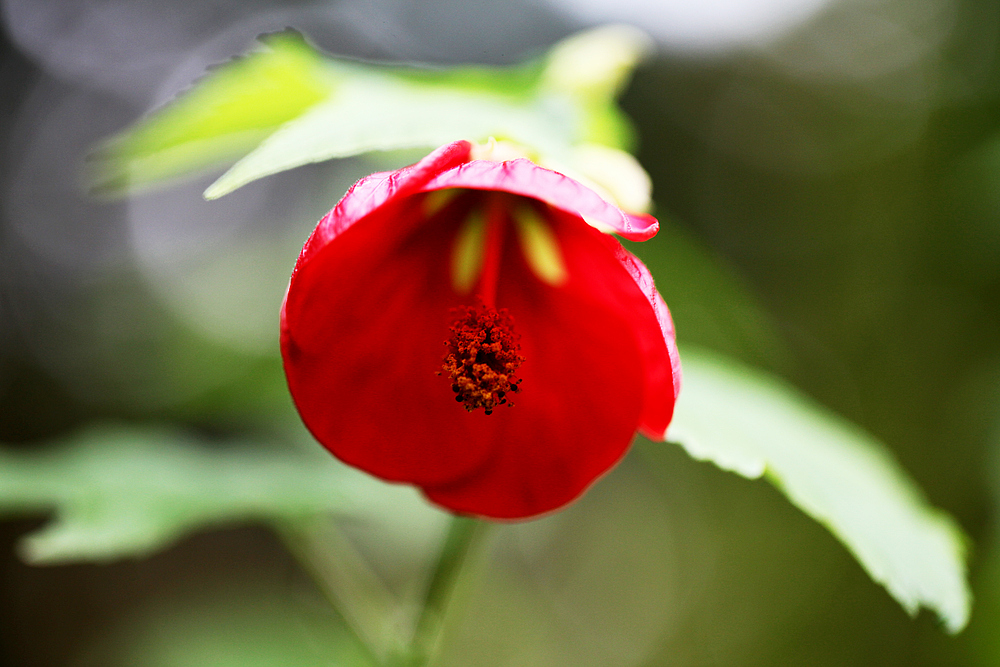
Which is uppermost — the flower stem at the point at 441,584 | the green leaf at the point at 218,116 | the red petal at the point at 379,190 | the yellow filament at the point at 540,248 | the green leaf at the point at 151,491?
the red petal at the point at 379,190

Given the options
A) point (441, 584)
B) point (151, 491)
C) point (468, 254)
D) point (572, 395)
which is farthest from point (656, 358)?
Answer: point (151, 491)

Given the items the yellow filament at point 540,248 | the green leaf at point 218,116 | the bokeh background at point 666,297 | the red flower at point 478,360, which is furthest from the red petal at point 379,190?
the bokeh background at point 666,297

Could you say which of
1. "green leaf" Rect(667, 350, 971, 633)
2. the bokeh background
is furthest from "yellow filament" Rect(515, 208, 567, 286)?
the bokeh background

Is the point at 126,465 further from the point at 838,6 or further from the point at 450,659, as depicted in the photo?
the point at 838,6

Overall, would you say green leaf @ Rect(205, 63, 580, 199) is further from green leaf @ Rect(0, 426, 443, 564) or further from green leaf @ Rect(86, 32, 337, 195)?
green leaf @ Rect(0, 426, 443, 564)

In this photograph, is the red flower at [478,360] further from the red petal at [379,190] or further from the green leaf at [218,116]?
the green leaf at [218,116]

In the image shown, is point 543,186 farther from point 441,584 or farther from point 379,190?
point 441,584
